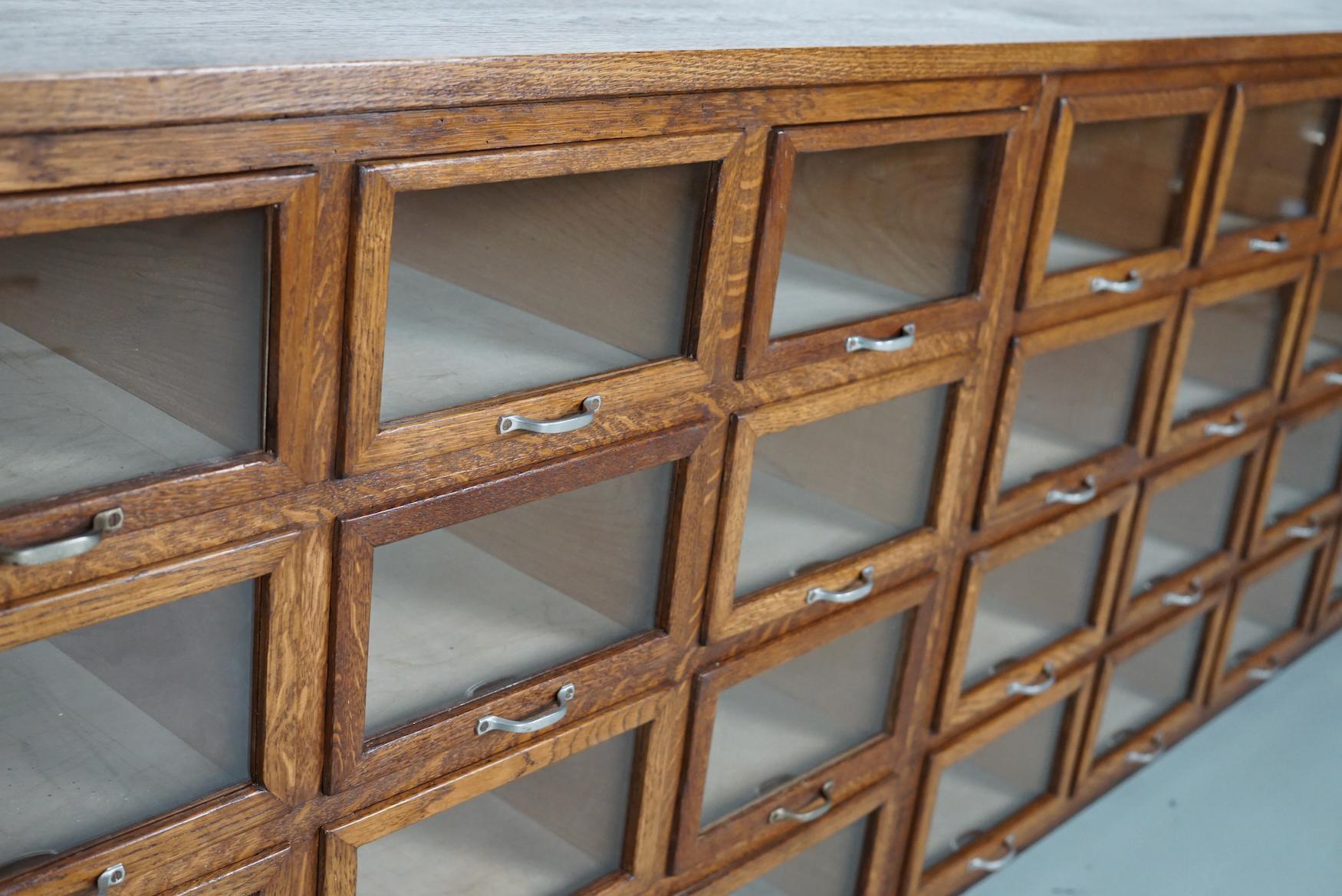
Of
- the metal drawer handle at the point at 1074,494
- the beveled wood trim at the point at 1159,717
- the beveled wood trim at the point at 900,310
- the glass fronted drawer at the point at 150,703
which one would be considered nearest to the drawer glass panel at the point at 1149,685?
the beveled wood trim at the point at 1159,717

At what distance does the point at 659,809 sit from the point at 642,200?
496mm

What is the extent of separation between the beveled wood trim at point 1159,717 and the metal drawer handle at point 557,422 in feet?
3.15

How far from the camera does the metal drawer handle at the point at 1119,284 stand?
4.58 feet

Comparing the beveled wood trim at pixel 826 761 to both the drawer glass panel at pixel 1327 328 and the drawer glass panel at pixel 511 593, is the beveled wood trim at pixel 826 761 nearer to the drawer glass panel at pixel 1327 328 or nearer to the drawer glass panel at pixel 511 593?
the drawer glass panel at pixel 511 593

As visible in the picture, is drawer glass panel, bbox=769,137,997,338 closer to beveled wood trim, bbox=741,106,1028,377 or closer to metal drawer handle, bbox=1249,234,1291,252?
beveled wood trim, bbox=741,106,1028,377

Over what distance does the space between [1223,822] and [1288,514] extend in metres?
0.44

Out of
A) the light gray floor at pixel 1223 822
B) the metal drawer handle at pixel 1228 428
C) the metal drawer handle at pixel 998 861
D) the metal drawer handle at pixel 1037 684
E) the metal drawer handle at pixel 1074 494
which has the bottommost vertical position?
the light gray floor at pixel 1223 822

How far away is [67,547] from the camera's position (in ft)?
2.40

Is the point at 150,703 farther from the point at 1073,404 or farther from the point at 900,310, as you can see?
the point at 1073,404

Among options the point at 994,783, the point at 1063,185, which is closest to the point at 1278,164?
the point at 1063,185

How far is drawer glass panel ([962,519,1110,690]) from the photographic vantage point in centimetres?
152

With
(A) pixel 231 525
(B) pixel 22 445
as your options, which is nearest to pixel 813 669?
(A) pixel 231 525

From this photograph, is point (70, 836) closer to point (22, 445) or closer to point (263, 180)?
point (22, 445)

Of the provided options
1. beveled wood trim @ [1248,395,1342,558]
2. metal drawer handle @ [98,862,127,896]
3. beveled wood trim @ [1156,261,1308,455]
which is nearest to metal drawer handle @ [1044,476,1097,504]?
beveled wood trim @ [1156,261,1308,455]
